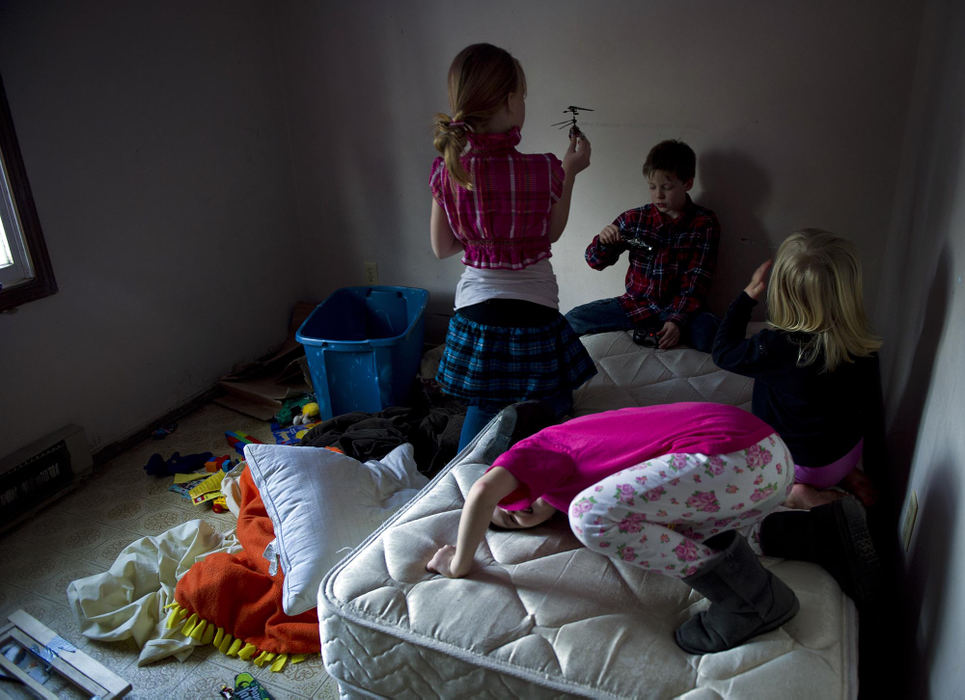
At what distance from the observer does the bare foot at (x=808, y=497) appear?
1.41m

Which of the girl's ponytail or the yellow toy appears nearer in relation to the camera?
the girl's ponytail

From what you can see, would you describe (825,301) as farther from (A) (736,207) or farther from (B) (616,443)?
(A) (736,207)

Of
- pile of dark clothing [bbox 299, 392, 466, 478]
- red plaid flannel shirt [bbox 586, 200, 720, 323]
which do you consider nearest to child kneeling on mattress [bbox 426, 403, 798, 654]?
pile of dark clothing [bbox 299, 392, 466, 478]

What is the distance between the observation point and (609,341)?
84.7 inches

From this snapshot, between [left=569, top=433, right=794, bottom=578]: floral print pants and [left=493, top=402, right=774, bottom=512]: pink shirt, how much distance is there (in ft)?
0.09

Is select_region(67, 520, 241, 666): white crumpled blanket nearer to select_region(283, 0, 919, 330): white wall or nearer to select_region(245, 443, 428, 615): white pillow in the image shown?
select_region(245, 443, 428, 615): white pillow

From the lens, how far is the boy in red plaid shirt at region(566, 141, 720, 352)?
210 cm

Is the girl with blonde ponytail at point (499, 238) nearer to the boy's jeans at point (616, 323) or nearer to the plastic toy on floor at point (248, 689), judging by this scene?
the boy's jeans at point (616, 323)

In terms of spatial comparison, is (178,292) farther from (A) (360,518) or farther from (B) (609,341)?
(B) (609,341)

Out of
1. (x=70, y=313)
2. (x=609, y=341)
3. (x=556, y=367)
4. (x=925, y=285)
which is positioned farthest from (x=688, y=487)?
(x=70, y=313)

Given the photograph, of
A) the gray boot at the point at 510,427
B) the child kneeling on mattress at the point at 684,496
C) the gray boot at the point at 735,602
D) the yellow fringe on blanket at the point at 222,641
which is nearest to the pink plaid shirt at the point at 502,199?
the gray boot at the point at 510,427

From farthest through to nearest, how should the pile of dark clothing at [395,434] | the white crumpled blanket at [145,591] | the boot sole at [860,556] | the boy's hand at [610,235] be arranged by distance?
the boy's hand at [610,235], the pile of dark clothing at [395,434], the white crumpled blanket at [145,591], the boot sole at [860,556]

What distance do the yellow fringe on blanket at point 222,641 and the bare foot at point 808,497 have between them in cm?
108

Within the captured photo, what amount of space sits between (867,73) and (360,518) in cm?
183
